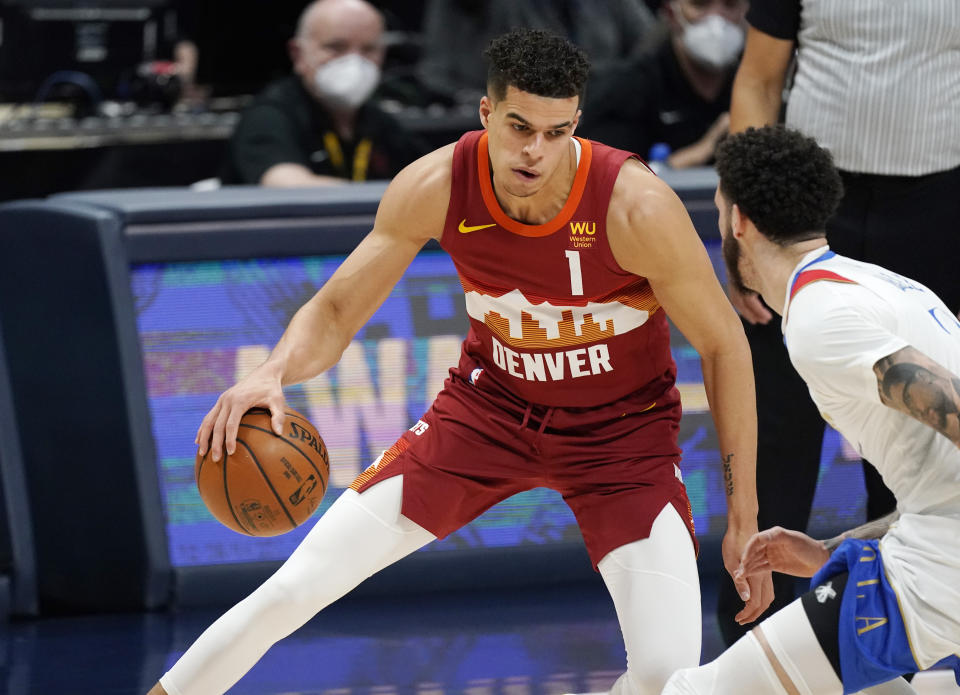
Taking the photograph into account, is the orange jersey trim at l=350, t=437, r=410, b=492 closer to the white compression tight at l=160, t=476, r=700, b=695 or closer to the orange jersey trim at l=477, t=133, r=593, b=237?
the white compression tight at l=160, t=476, r=700, b=695

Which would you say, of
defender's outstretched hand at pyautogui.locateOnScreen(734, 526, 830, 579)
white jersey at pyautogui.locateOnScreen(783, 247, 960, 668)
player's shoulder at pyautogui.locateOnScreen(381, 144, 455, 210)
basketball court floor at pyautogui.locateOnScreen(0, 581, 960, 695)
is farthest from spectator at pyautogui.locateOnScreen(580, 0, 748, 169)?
white jersey at pyautogui.locateOnScreen(783, 247, 960, 668)

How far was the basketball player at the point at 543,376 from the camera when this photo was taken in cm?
307

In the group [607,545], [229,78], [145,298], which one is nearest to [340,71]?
[145,298]

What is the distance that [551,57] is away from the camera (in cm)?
306

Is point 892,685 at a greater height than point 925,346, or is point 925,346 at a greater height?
point 925,346

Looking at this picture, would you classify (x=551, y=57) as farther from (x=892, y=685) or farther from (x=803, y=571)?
(x=892, y=685)

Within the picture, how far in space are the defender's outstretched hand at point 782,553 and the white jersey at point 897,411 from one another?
267 mm

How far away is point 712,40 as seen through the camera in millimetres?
6656

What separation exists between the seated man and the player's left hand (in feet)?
10.8

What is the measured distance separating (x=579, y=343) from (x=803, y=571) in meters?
0.74

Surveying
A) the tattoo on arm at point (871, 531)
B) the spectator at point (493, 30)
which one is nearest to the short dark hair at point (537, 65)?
the tattoo on arm at point (871, 531)

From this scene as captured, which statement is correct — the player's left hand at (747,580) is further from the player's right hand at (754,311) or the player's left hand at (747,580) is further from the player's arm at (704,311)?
the player's right hand at (754,311)

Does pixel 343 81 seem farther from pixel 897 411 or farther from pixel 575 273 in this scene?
pixel 897 411

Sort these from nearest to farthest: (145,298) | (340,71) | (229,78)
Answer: (145,298) < (340,71) < (229,78)
